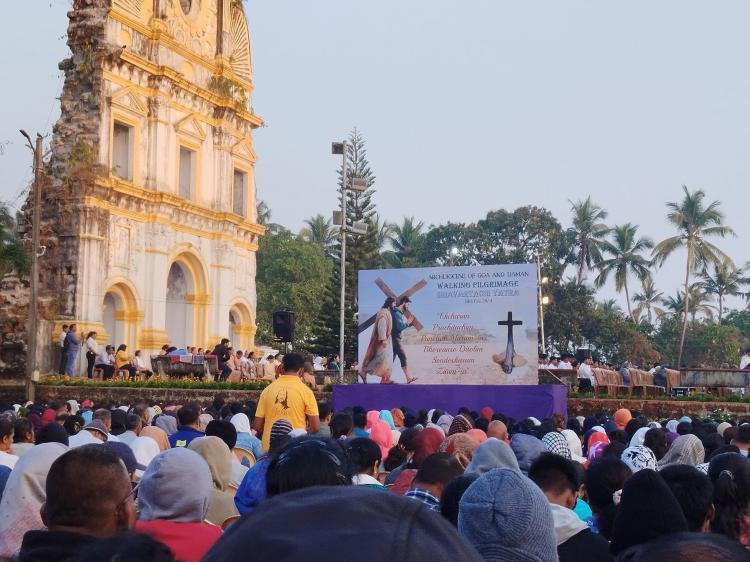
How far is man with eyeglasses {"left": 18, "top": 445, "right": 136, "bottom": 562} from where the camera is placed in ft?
11.2

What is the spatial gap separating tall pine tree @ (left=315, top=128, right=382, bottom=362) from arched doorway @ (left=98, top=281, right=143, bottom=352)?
1020 centimetres

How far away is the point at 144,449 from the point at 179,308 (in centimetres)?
2993

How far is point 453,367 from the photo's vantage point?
21.0m

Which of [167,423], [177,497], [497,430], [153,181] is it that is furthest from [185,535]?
[153,181]

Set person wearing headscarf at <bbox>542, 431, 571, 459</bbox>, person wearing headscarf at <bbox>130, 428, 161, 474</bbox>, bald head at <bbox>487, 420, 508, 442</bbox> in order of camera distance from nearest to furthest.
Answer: person wearing headscarf at <bbox>130, 428, 161, 474</bbox>, person wearing headscarf at <bbox>542, 431, 571, 459</bbox>, bald head at <bbox>487, 420, 508, 442</bbox>

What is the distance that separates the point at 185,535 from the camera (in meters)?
4.18

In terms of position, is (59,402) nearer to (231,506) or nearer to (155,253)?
(231,506)

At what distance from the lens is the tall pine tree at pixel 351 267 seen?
46406 millimetres

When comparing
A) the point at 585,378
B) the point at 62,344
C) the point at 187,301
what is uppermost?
the point at 187,301

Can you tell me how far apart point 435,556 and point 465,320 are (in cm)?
1974

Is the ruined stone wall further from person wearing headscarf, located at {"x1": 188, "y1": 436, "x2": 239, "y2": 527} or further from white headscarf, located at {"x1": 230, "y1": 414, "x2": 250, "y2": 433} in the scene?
person wearing headscarf, located at {"x1": 188, "y1": 436, "x2": 239, "y2": 527}

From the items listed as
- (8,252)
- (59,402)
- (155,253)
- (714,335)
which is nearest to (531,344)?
(59,402)

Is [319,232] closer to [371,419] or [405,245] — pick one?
[405,245]

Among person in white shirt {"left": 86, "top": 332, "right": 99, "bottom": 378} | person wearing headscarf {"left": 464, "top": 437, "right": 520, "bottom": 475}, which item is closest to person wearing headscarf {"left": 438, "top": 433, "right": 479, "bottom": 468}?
person wearing headscarf {"left": 464, "top": 437, "right": 520, "bottom": 475}
